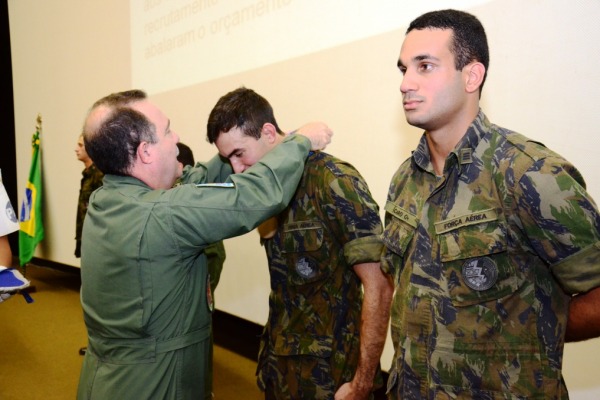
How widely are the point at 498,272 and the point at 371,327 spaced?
20.5 inches

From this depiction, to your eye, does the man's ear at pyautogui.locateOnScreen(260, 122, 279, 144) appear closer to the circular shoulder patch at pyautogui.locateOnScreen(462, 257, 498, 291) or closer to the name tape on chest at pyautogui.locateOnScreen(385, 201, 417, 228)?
the name tape on chest at pyautogui.locateOnScreen(385, 201, 417, 228)

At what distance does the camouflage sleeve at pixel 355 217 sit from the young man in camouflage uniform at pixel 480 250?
0.82 feet

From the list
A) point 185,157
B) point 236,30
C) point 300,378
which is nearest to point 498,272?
point 300,378

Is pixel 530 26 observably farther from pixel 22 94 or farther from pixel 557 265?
pixel 22 94

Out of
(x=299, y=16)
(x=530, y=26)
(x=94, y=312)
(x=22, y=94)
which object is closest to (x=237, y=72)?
(x=299, y=16)

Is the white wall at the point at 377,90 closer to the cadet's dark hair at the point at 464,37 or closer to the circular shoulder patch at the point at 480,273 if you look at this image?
the cadet's dark hair at the point at 464,37

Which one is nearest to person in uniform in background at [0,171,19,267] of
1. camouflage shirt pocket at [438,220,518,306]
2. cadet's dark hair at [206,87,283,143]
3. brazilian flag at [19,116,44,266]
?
cadet's dark hair at [206,87,283,143]

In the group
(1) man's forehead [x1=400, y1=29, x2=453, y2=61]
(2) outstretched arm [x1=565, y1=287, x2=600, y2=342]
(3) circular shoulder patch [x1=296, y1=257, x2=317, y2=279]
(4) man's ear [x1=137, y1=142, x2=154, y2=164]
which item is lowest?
(3) circular shoulder patch [x1=296, y1=257, x2=317, y2=279]

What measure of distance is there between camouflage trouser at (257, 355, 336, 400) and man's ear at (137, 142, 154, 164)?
75 cm

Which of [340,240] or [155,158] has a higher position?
[155,158]

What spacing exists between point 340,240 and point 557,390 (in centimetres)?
71

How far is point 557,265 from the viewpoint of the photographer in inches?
35.9

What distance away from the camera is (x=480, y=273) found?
0.96 meters

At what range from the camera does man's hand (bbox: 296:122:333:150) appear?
4.85ft
